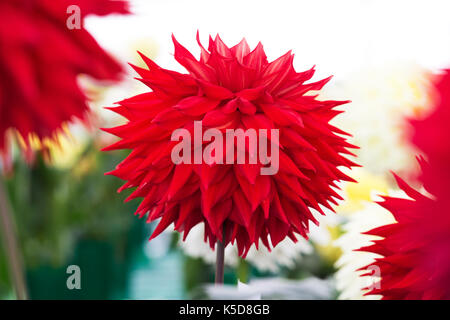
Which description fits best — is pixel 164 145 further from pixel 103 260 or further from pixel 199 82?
pixel 103 260

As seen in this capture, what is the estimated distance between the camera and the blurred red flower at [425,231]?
119 mm

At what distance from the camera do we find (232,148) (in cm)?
18

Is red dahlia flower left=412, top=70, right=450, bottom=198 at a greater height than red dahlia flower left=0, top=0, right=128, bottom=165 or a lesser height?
lesser

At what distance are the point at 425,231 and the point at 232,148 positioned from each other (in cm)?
7

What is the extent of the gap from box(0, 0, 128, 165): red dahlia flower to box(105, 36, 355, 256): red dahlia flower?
0.13 ft

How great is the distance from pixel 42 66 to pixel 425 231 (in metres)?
0.11

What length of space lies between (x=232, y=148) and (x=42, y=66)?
72 millimetres

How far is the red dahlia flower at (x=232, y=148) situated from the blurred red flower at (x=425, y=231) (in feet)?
0.09

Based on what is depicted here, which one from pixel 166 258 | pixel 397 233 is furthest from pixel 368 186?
pixel 166 258

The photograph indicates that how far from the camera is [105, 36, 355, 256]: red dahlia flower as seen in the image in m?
0.18

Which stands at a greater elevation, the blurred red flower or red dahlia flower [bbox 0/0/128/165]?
red dahlia flower [bbox 0/0/128/165]

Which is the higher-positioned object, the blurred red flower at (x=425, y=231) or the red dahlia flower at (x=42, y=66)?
the red dahlia flower at (x=42, y=66)

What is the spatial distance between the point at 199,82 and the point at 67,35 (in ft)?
0.18

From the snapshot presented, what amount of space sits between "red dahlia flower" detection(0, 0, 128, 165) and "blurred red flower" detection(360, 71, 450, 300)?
87 millimetres
